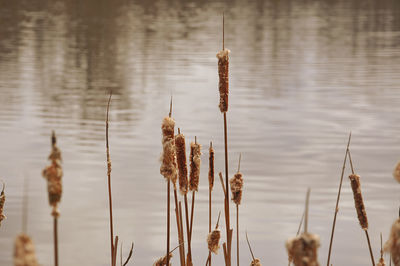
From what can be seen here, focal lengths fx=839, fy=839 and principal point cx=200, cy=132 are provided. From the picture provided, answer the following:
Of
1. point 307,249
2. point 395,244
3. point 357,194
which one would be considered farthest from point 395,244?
point 357,194

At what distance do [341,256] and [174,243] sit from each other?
0.96 m

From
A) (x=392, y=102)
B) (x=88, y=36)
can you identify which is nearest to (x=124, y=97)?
(x=392, y=102)

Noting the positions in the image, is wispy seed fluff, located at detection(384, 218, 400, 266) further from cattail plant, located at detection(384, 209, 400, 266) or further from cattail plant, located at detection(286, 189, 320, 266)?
cattail plant, located at detection(286, 189, 320, 266)

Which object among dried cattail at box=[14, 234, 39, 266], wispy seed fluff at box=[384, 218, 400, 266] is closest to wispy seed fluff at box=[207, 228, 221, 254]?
wispy seed fluff at box=[384, 218, 400, 266]

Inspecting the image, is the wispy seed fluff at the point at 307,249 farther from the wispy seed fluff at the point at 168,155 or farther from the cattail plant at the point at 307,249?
the wispy seed fluff at the point at 168,155

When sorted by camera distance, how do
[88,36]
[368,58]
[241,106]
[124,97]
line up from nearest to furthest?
[241,106] < [124,97] < [368,58] < [88,36]

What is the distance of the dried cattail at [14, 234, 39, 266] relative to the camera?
1.96 feet

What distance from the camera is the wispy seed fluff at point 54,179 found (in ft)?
2.24

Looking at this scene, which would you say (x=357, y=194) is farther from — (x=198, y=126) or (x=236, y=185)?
(x=198, y=126)

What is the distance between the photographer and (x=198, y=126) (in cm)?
892

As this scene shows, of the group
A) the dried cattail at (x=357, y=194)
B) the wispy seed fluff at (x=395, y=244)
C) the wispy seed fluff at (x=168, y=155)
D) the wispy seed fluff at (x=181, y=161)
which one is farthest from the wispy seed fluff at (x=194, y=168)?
the wispy seed fluff at (x=395, y=244)

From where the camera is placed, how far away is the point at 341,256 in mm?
4793

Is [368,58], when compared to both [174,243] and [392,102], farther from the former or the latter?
[174,243]

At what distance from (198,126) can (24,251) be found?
27.3ft
